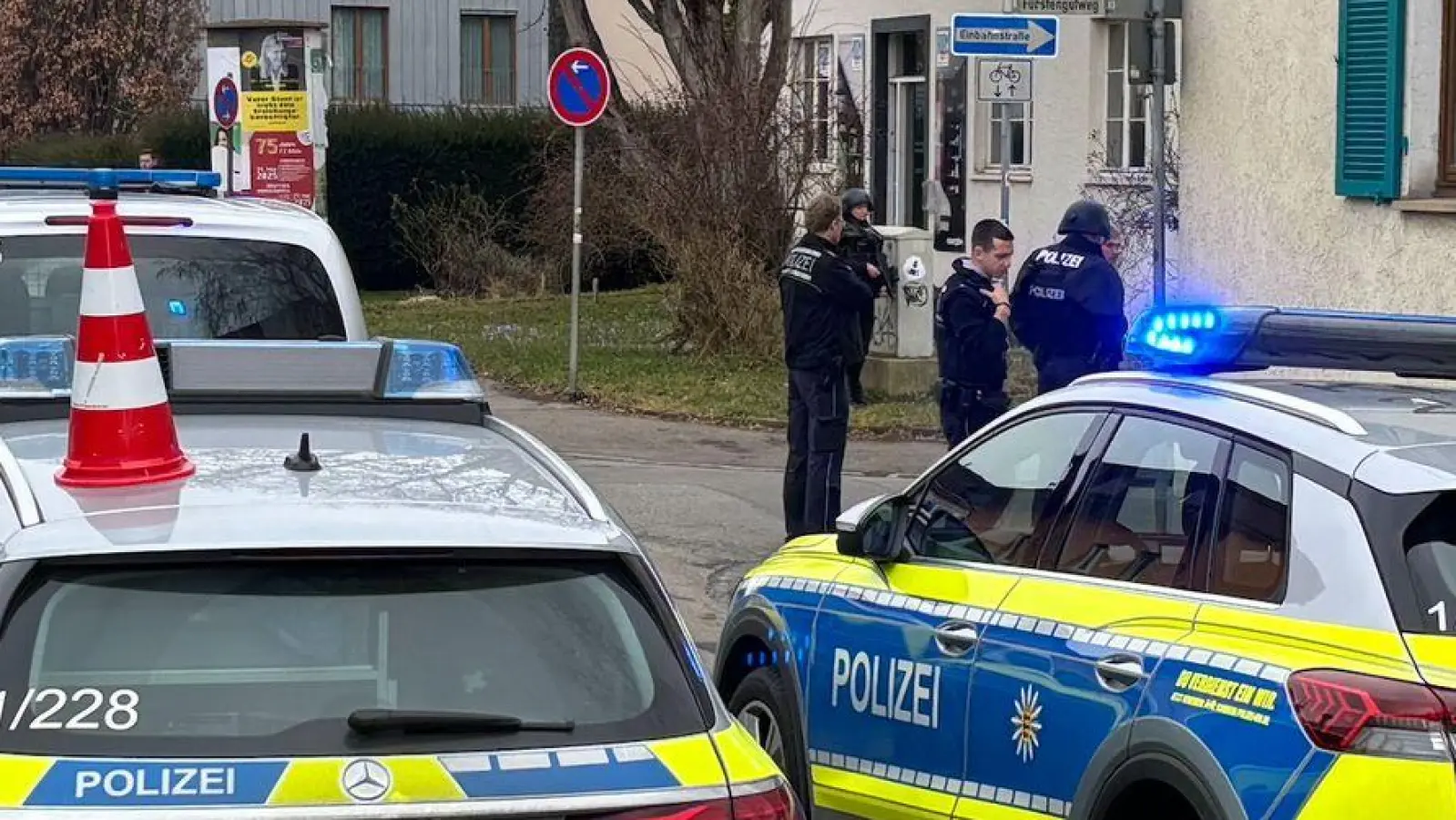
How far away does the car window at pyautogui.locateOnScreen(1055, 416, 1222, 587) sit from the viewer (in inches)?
197

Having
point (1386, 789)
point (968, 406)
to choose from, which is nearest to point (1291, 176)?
point (968, 406)

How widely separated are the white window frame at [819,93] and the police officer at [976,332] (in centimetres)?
955

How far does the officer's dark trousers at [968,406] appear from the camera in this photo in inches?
432

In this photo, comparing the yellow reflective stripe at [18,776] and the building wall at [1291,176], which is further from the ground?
the building wall at [1291,176]

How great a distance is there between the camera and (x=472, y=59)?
42594 millimetres

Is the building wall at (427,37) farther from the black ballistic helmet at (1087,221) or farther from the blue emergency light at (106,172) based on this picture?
the blue emergency light at (106,172)

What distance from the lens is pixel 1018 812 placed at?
5.20 metres

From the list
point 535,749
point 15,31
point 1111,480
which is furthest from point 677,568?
point 15,31

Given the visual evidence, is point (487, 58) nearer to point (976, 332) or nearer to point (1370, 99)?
point (1370, 99)

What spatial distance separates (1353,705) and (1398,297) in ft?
30.0

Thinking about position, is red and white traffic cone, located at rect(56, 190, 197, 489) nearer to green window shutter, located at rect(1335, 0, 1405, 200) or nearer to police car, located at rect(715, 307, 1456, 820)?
police car, located at rect(715, 307, 1456, 820)

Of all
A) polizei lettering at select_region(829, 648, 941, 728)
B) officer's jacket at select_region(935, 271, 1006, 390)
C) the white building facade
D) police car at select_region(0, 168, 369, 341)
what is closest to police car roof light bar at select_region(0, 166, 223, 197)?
police car at select_region(0, 168, 369, 341)

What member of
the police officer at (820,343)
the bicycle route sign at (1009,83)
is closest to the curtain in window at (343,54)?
the bicycle route sign at (1009,83)

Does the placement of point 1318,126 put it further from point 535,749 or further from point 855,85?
point 855,85
